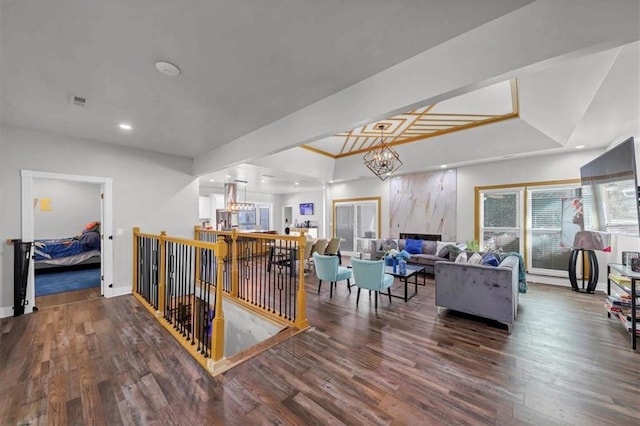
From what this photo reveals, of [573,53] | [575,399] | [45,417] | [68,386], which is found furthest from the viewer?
[68,386]

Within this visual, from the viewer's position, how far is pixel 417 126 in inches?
203

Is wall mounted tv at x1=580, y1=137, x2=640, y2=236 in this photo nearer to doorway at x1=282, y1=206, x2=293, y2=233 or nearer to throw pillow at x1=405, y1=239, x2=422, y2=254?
throw pillow at x1=405, y1=239, x2=422, y2=254

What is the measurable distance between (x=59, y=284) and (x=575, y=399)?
809 centimetres

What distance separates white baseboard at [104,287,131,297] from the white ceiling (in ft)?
→ 8.98

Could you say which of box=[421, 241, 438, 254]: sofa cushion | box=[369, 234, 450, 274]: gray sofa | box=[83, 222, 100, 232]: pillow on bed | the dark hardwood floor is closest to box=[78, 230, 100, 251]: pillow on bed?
box=[83, 222, 100, 232]: pillow on bed

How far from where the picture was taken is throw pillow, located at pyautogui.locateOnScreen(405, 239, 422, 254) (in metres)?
6.27

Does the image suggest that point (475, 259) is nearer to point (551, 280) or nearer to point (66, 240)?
point (551, 280)

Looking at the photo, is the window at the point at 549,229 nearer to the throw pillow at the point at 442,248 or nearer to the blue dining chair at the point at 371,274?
the throw pillow at the point at 442,248

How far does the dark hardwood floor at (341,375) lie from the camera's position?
1.73 metres

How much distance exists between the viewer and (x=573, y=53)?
141 cm

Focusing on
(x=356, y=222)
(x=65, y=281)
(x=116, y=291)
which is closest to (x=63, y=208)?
(x=65, y=281)

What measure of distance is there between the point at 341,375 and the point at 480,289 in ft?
7.44

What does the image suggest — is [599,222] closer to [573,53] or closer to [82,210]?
[573,53]

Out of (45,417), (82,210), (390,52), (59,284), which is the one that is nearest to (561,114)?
(390,52)
